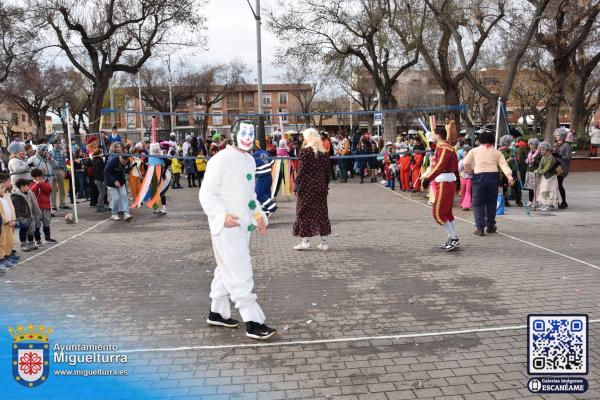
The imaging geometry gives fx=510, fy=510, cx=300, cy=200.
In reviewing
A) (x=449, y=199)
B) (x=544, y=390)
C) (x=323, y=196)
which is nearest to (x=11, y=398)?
(x=544, y=390)

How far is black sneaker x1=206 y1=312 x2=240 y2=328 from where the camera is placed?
198 inches

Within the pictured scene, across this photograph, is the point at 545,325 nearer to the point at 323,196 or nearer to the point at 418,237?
the point at 323,196

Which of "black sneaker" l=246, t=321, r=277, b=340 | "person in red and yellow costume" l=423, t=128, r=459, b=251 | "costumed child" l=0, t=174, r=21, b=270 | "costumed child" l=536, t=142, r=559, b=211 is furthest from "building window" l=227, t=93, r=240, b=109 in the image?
"black sneaker" l=246, t=321, r=277, b=340

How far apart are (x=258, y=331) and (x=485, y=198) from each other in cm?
621

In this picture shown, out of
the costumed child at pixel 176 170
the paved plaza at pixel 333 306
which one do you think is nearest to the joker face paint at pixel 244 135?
the paved plaza at pixel 333 306

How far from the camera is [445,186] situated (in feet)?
27.0

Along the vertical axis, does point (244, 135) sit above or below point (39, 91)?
below

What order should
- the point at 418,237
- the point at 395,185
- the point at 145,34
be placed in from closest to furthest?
1. the point at 418,237
2. the point at 395,185
3. the point at 145,34

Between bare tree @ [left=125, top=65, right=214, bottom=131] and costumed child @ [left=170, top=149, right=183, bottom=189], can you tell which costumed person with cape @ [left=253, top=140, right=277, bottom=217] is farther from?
bare tree @ [left=125, top=65, right=214, bottom=131]

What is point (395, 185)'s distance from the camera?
763 inches

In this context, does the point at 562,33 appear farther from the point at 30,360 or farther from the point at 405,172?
the point at 30,360

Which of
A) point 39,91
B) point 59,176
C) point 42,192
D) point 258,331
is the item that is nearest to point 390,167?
point 59,176

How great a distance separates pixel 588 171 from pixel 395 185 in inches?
439

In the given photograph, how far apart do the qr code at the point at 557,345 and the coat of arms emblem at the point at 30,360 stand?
380 cm
